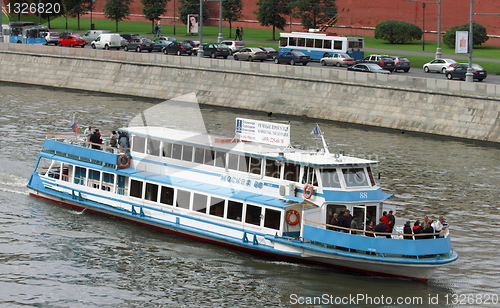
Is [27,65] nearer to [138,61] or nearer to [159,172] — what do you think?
[138,61]

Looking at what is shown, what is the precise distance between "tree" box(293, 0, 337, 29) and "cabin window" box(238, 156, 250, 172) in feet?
192

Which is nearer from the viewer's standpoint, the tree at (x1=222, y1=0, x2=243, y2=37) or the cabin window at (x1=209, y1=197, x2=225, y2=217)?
the cabin window at (x1=209, y1=197, x2=225, y2=217)

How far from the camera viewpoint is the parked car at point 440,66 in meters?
53.1

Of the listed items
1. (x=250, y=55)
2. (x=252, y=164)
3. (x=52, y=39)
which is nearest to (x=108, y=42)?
(x=52, y=39)

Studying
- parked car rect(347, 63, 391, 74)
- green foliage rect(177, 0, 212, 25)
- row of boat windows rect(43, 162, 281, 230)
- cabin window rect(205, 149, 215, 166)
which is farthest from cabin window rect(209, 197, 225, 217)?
green foliage rect(177, 0, 212, 25)

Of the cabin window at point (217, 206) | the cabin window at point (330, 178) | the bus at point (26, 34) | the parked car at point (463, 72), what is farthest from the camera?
the bus at point (26, 34)

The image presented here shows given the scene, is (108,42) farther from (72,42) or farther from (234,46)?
(234,46)

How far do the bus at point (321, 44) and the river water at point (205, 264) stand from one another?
30.5 meters

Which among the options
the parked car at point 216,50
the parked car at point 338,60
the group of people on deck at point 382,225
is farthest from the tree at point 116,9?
the group of people on deck at point 382,225

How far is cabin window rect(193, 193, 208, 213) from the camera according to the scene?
74.1ft

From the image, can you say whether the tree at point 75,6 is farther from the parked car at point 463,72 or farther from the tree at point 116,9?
the parked car at point 463,72

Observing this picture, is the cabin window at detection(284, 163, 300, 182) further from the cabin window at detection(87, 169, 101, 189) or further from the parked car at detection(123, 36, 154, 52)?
the parked car at detection(123, 36, 154, 52)

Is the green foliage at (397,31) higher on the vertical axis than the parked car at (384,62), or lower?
higher

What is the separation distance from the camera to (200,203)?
22.7m
